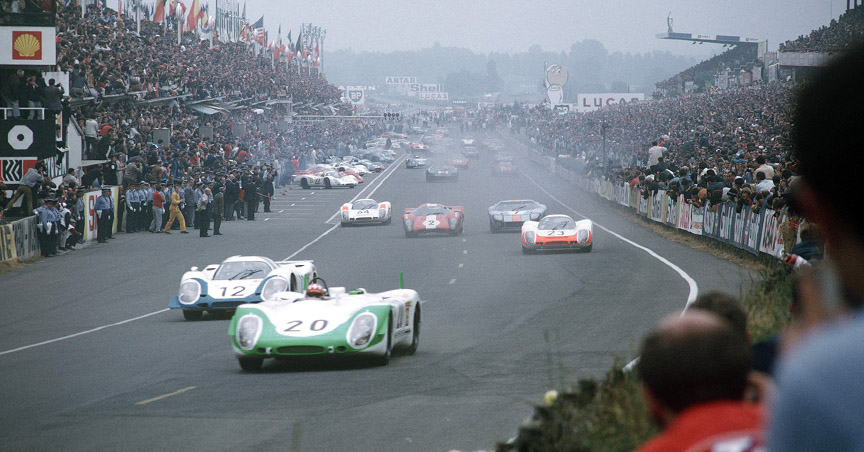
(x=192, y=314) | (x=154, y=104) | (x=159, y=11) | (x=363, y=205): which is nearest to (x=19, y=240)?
(x=192, y=314)

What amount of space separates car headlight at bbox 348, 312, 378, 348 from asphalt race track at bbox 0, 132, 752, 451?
1.20 ft

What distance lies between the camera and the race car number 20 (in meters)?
12.1

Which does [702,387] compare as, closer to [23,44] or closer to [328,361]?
[328,361]

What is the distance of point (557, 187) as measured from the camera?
68250mm

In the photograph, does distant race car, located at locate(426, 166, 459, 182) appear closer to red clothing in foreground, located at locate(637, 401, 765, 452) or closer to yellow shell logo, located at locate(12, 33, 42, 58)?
yellow shell logo, located at locate(12, 33, 42, 58)

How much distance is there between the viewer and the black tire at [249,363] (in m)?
12.2

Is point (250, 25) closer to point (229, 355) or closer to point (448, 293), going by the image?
point (448, 293)

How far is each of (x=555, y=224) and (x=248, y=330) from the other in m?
17.9

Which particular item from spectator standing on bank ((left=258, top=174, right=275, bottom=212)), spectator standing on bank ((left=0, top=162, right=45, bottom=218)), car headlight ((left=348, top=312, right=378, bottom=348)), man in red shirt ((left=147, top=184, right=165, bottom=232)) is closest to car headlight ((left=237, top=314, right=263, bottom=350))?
car headlight ((left=348, top=312, right=378, bottom=348))

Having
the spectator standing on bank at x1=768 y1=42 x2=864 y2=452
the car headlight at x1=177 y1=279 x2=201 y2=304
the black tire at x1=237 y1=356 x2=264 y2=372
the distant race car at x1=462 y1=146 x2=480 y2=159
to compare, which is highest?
the distant race car at x1=462 y1=146 x2=480 y2=159

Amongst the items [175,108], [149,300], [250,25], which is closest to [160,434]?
[149,300]

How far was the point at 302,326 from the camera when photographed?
12156 millimetres

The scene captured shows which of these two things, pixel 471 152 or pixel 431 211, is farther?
pixel 471 152

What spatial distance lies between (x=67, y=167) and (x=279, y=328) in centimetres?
2383
